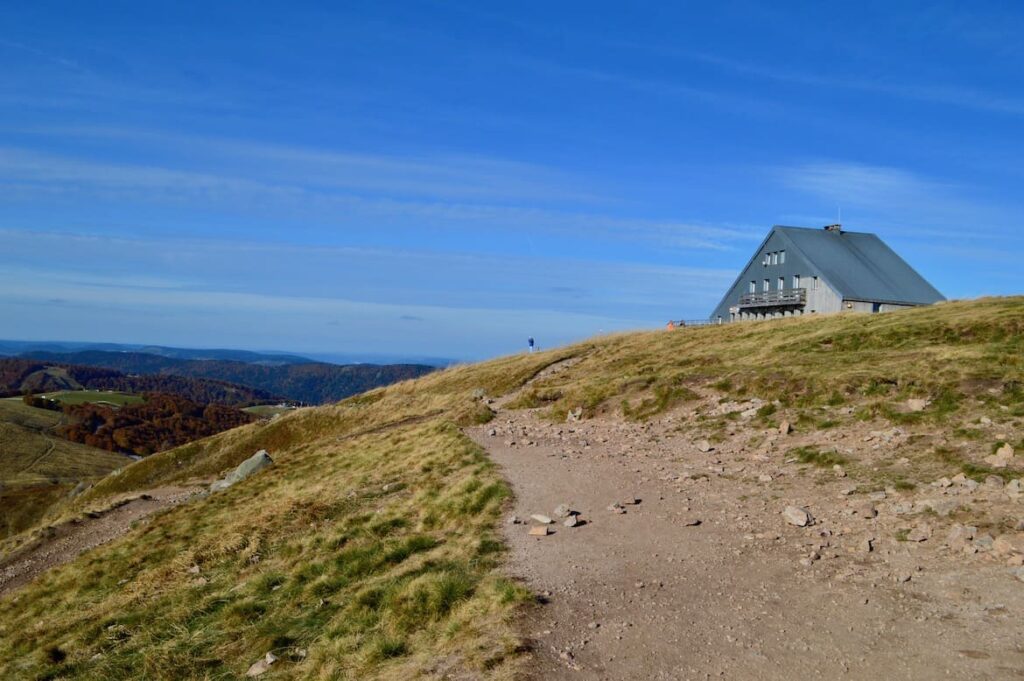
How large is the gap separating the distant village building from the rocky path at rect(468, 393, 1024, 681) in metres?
51.4

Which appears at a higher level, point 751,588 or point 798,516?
point 798,516

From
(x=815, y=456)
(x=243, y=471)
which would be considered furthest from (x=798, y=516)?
(x=243, y=471)

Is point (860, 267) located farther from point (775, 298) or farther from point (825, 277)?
A: point (775, 298)

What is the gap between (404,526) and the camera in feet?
57.2

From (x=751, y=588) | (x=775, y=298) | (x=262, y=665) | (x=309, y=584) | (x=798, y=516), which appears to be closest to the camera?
(x=751, y=588)

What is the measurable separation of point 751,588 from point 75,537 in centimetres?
2705

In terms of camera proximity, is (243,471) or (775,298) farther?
(775,298)

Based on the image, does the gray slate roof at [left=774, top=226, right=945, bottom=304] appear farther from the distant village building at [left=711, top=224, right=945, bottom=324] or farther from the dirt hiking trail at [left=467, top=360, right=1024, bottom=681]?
the dirt hiking trail at [left=467, top=360, right=1024, bottom=681]

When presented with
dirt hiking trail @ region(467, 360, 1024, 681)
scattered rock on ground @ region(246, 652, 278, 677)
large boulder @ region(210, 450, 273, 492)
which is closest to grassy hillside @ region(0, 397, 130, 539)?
large boulder @ region(210, 450, 273, 492)

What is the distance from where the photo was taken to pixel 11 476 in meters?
81.4

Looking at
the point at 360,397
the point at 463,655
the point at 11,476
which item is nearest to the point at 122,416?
the point at 11,476

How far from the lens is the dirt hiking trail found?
28.9 ft

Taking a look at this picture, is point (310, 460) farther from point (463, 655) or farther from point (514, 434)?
point (463, 655)

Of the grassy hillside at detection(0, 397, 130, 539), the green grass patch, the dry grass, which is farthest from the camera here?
the grassy hillside at detection(0, 397, 130, 539)
